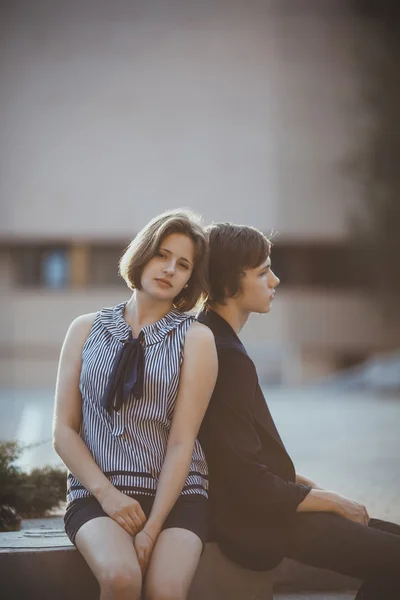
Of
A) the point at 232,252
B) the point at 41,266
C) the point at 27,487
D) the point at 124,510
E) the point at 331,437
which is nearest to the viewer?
the point at 124,510

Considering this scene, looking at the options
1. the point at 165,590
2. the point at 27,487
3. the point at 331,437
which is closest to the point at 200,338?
the point at 165,590

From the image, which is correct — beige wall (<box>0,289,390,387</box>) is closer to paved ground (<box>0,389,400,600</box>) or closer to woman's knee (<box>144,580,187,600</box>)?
paved ground (<box>0,389,400,600</box>)

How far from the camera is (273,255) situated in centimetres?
3409

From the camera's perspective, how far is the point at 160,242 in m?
4.19

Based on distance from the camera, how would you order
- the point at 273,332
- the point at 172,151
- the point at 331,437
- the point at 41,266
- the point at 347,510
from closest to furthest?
the point at 347,510 → the point at 331,437 → the point at 172,151 → the point at 273,332 → the point at 41,266

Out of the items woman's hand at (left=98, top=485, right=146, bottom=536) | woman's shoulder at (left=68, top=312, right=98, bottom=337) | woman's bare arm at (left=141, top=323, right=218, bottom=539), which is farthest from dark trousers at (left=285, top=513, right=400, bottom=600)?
woman's shoulder at (left=68, top=312, right=98, bottom=337)

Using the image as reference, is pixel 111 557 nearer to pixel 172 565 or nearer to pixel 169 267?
pixel 172 565

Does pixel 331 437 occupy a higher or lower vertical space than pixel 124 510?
lower

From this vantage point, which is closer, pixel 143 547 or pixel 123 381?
pixel 143 547

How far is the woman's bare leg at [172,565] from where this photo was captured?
3.70 meters

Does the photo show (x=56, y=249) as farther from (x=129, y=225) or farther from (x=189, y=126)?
(x=189, y=126)

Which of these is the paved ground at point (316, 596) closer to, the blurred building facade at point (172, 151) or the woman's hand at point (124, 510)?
the woman's hand at point (124, 510)

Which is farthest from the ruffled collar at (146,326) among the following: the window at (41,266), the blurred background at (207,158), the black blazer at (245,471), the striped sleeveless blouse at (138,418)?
the window at (41,266)

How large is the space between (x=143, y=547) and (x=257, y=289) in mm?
1126
